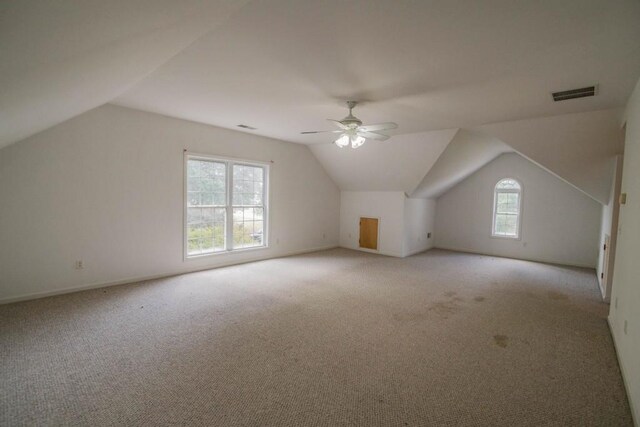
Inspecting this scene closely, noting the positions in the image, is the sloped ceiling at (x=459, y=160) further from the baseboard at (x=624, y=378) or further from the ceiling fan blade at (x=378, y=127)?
the baseboard at (x=624, y=378)

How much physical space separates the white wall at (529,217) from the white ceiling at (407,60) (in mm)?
3255

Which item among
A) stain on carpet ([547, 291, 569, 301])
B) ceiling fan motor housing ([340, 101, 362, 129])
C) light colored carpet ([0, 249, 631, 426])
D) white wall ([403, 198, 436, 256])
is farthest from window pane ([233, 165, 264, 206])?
stain on carpet ([547, 291, 569, 301])

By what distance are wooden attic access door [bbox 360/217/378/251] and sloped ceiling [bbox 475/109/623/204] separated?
319cm

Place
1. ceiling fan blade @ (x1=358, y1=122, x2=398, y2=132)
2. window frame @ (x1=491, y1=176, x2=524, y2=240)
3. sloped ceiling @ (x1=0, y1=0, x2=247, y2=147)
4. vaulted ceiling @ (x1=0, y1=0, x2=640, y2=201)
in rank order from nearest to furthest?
sloped ceiling @ (x1=0, y1=0, x2=247, y2=147) < vaulted ceiling @ (x1=0, y1=0, x2=640, y2=201) < ceiling fan blade @ (x1=358, y1=122, x2=398, y2=132) < window frame @ (x1=491, y1=176, x2=524, y2=240)

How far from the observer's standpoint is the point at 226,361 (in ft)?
7.93

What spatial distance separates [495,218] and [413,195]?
85.3 inches

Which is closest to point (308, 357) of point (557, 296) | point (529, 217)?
point (557, 296)

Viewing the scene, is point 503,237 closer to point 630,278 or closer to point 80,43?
point 630,278

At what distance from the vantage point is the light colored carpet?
6.19ft

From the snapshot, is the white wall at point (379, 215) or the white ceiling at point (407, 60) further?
the white wall at point (379, 215)

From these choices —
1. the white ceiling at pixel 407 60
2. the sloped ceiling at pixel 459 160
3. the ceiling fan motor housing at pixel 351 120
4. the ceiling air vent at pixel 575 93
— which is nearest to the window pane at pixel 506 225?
the sloped ceiling at pixel 459 160

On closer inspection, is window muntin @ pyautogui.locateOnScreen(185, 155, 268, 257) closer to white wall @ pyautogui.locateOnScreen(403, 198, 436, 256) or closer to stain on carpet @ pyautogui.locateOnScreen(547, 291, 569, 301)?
white wall @ pyautogui.locateOnScreen(403, 198, 436, 256)

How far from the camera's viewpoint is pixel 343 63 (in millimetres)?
2547

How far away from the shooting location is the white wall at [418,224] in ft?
22.1
